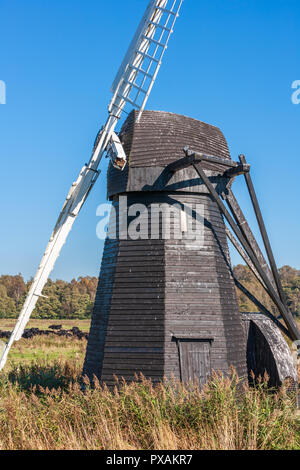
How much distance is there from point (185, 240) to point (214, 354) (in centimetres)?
258

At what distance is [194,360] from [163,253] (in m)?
2.40

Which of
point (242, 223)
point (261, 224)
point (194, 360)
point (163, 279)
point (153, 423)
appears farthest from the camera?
point (242, 223)

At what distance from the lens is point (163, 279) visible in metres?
10.7

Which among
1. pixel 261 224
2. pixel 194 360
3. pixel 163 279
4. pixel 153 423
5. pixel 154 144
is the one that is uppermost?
pixel 154 144

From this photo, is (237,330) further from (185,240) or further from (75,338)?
(75,338)

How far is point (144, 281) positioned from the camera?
10.8 metres

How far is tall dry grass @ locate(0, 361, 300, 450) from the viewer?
6863mm

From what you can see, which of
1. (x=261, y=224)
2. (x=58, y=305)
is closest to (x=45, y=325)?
(x=58, y=305)

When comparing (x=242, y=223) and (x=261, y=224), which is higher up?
(x=242, y=223)

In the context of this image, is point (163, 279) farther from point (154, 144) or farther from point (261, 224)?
point (154, 144)

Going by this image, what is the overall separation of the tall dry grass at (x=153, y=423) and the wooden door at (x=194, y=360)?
76.5 inches

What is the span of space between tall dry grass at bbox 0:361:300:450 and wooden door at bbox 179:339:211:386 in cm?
194

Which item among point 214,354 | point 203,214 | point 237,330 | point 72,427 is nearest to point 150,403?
point 72,427

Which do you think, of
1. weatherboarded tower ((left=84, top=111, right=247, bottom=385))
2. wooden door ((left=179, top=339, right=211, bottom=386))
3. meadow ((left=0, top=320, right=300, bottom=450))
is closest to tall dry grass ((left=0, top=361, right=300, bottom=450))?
meadow ((left=0, top=320, right=300, bottom=450))
